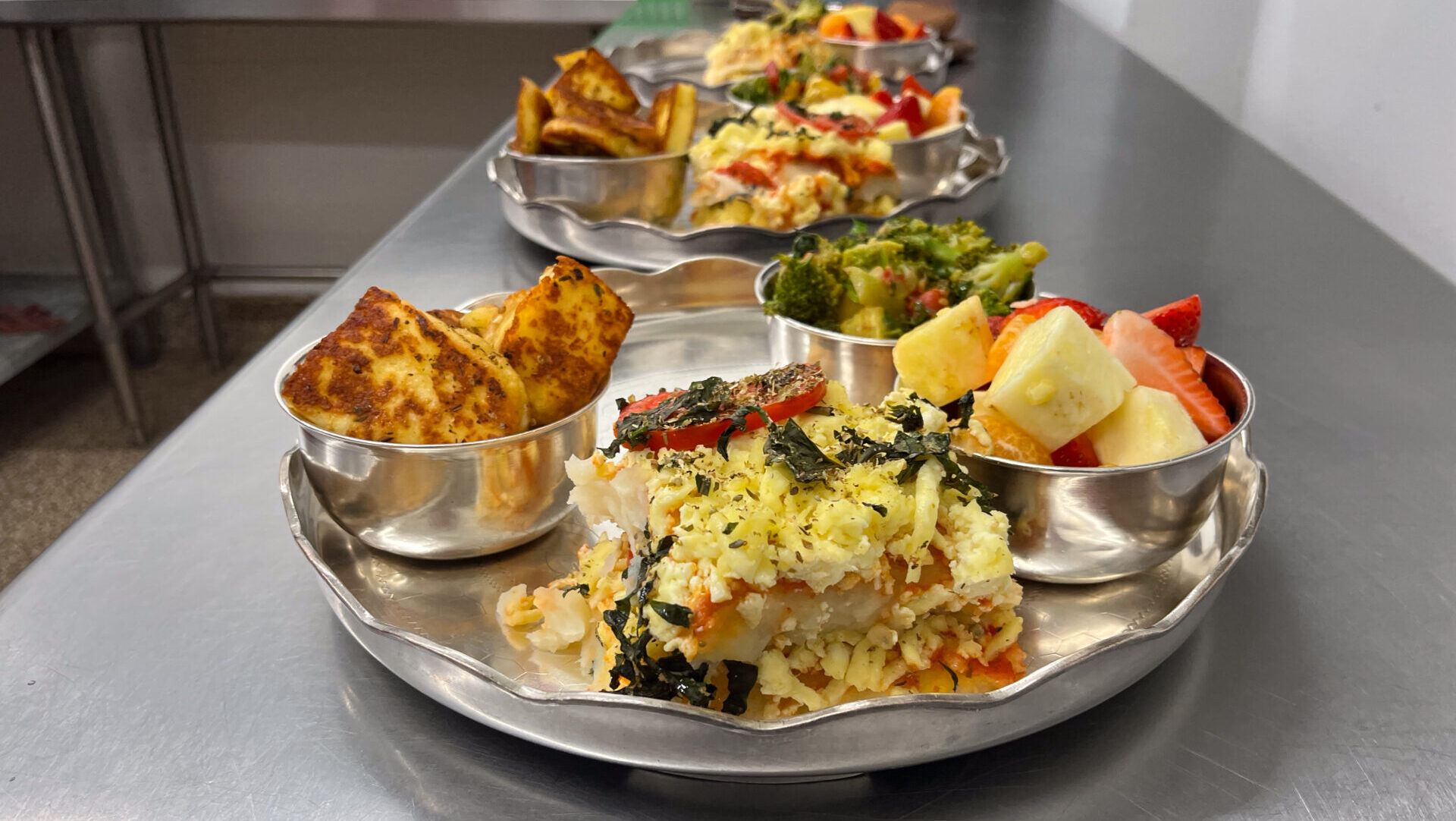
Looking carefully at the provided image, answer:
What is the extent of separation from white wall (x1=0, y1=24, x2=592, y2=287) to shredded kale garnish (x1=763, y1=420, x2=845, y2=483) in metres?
4.97

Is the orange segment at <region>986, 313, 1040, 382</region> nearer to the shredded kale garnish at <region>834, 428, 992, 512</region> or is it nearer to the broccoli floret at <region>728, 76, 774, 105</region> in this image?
the shredded kale garnish at <region>834, 428, 992, 512</region>

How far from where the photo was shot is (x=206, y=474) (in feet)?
4.34

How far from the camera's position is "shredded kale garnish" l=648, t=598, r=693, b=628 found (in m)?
0.81

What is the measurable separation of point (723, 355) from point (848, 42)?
6.59ft

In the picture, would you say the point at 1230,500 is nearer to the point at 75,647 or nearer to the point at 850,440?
the point at 850,440

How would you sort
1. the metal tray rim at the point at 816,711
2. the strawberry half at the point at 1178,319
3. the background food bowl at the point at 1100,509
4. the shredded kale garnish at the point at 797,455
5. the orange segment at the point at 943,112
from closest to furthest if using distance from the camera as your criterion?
the metal tray rim at the point at 816,711 < the shredded kale garnish at the point at 797,455 < the background food bowl at the point at 1100,509 < the strawberry half at the point at 1178,319 < the orange segment at the point at 943,112

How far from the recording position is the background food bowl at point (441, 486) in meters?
1.07

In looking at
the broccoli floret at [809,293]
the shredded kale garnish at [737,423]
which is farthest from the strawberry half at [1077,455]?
the broccoli floret at [809,293]

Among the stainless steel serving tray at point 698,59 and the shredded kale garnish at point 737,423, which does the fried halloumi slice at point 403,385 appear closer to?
the shredded kale garnish at point 737,423

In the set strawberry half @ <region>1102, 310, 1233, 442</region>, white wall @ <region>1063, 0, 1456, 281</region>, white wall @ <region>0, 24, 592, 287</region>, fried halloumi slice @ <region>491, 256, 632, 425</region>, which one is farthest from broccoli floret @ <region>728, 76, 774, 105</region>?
white wall @ <region>0, 24, 592, 287</region>

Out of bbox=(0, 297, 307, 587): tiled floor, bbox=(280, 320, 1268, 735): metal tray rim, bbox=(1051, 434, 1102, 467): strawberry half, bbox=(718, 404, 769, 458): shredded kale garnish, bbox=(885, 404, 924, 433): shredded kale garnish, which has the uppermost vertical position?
bbox=(718, 404, 769, 458): shredded kale garnish

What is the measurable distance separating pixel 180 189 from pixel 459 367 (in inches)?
217

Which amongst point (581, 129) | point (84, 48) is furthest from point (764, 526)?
point (84, 48)

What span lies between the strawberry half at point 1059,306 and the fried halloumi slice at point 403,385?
606 mm
